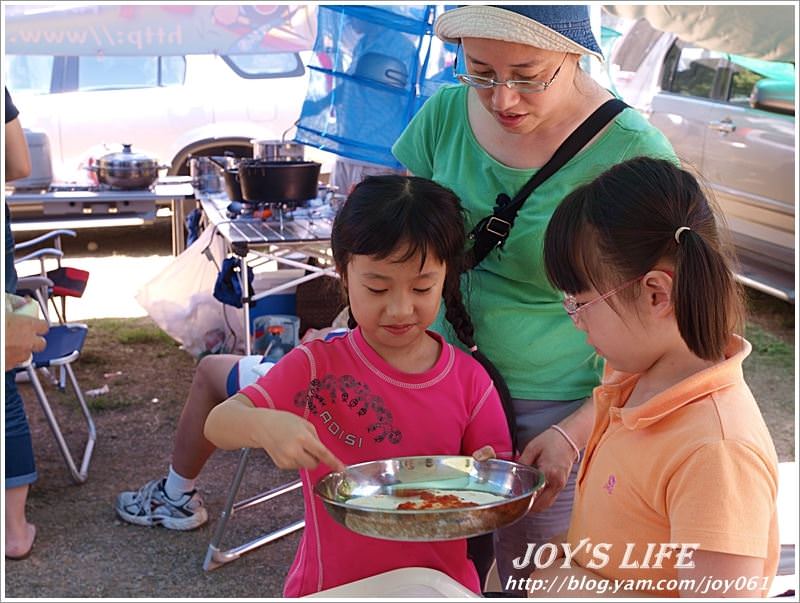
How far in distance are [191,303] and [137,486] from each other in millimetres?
1498

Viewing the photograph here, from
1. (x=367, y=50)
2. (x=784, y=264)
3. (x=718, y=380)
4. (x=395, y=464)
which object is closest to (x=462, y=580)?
(x=395, y=464)

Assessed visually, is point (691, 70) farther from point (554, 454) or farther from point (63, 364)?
point (554, 454)

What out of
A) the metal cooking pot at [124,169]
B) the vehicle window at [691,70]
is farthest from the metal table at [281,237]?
the vehicle window at [691,70]

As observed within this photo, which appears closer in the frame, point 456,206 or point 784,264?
point 456,206

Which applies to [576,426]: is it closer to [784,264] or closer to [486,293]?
[486,293]

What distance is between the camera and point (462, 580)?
1.86m

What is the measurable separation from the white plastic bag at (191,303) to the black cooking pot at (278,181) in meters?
0.96

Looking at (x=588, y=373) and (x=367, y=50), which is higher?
(x=367, y=50)

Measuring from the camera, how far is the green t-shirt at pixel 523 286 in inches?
75.7

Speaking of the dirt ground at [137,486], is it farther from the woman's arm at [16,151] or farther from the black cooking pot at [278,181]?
the woman's arm at [16,151]

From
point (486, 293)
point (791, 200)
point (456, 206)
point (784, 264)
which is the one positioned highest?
point (456, 206)

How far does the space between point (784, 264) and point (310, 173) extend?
4.04m

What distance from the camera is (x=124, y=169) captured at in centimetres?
620

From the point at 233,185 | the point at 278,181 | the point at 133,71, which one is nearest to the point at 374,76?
the point at 278,181
